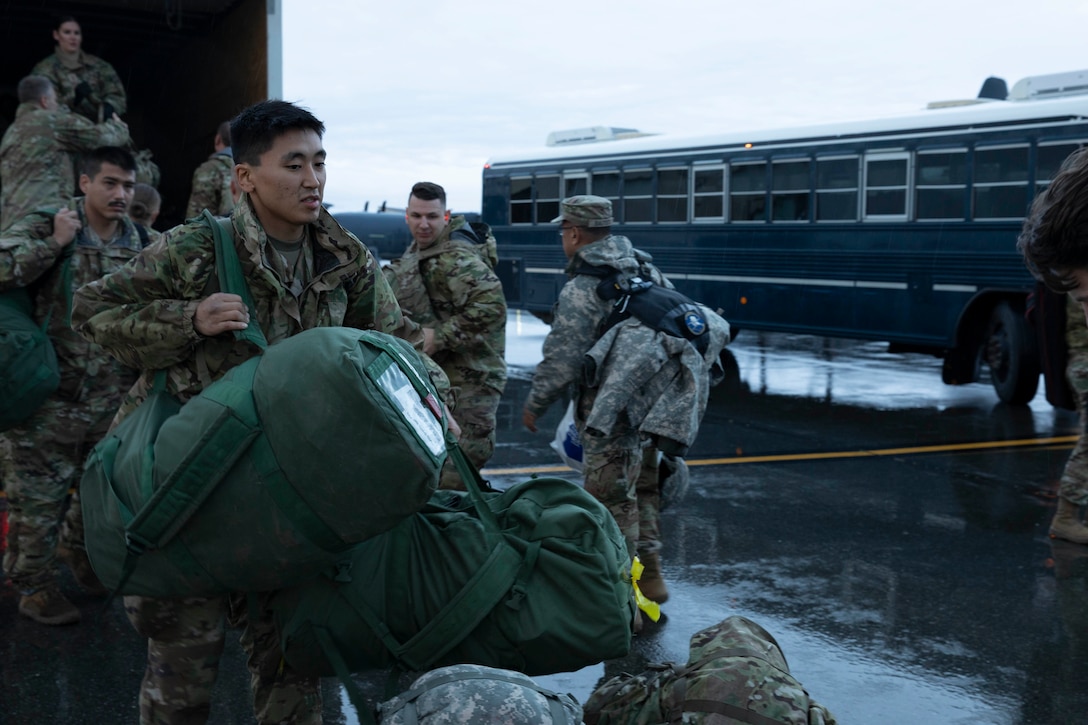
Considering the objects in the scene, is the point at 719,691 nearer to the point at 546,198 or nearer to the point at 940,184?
the point at 940,184

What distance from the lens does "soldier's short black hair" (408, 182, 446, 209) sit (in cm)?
588

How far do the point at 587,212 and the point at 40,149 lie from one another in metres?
4.51

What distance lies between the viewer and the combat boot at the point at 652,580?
535 centimetres

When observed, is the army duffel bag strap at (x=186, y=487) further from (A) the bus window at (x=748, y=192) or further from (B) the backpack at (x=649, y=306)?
(A) the bus window at (x=748, y=192)

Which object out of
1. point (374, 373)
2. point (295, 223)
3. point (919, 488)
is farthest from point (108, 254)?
point (919, 488)

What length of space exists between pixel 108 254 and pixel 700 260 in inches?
421

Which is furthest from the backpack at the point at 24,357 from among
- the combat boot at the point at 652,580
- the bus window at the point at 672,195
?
the bus window at the point at 672,195

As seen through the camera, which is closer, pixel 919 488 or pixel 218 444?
pixel 218 444

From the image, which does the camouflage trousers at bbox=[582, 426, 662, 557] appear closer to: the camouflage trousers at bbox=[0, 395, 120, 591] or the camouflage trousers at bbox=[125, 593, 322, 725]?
the camouflage trousers at bbox=[125, 593, 322, 725]

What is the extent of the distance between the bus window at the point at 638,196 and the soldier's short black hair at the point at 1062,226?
44.3 feet

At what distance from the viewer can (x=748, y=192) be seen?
46.5ft

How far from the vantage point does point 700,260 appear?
14.8 meters

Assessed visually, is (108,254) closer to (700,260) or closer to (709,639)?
(709,639)

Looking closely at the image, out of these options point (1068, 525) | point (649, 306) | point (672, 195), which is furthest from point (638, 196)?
point (649, 306)
